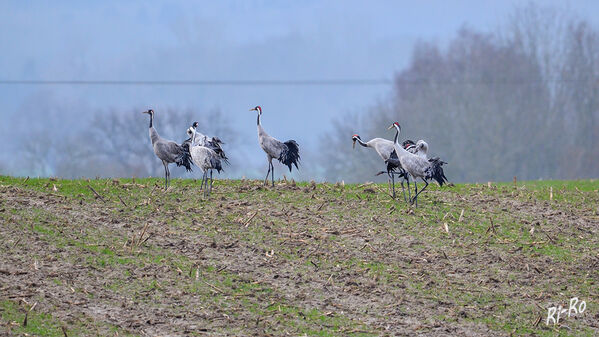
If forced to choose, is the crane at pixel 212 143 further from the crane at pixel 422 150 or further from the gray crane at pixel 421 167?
the crane at pixel 422 150

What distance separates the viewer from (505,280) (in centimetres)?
1848

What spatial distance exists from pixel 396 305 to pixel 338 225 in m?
4.24

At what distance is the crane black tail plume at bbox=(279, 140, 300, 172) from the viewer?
23906mm

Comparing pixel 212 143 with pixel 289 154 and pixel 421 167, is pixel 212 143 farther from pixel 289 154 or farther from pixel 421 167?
pixel 421 167

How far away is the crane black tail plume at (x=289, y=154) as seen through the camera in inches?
941

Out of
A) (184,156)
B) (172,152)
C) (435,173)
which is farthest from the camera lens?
(184,156)

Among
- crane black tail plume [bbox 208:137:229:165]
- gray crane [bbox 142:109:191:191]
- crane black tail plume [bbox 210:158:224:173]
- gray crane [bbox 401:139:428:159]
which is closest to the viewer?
gray crane [bbox 401:139:428:159]

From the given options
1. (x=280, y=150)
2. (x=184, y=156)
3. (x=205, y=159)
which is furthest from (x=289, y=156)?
(x=184, y=156)

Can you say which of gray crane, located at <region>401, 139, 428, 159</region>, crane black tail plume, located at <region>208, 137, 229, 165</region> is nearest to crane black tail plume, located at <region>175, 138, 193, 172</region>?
crane black tail plume, located at <region>208, 137, 229, 165</region>

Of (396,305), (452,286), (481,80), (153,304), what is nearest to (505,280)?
(452,286)

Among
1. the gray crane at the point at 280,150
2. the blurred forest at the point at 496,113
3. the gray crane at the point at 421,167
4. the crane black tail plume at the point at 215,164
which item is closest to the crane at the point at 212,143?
the crane black tail plume at the point at 215,164

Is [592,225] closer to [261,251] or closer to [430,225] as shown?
[430,225]

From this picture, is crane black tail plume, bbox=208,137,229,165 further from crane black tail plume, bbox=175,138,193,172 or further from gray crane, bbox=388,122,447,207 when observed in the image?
gray crane, bbox=388,122,447,207

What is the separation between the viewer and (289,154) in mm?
23938
